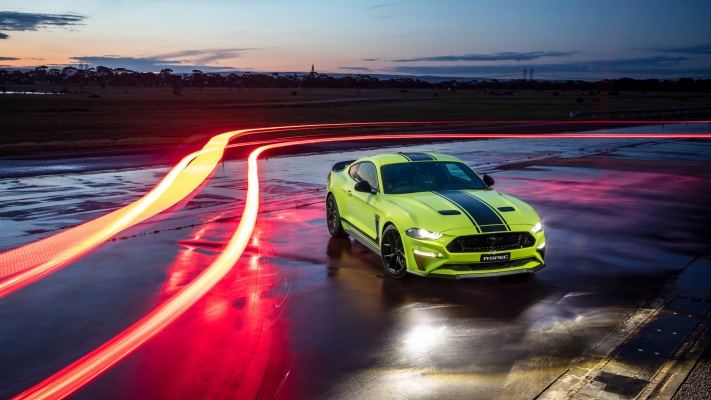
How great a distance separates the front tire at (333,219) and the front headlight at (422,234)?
2.87 m

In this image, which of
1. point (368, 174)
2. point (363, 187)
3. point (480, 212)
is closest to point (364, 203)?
point (363, 187)

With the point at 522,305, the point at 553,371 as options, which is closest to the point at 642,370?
the point at 553,371

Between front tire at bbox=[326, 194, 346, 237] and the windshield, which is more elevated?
the windshield

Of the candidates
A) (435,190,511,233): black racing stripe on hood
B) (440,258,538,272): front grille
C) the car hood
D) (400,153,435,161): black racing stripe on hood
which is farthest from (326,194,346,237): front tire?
(440,258,538,272): front grille

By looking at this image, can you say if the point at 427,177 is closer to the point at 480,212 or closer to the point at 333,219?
the point at 480,212

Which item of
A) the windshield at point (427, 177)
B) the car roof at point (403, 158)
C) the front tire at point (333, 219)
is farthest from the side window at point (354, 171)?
the windshield at point (427, 177)

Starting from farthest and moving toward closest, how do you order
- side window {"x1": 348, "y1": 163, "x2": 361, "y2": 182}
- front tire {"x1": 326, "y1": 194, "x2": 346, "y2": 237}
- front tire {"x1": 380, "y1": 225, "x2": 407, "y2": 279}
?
front tire {"x1": 326, "y1": 194, "x2": 346, "y2": 237}, side window {"x1": 348, "y1": 163, "x2": 361, "y2": 182}, front tire {"x1": 380, "y1": 225, "x2": 407, "y2": 279}

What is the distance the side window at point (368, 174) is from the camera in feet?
34.8

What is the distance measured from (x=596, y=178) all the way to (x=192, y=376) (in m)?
16.2

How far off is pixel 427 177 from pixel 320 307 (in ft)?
10.9

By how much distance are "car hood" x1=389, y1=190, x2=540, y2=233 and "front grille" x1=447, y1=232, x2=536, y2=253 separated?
3.7 inches

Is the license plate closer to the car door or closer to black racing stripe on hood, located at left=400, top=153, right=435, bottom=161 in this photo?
the car door

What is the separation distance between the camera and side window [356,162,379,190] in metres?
10.6

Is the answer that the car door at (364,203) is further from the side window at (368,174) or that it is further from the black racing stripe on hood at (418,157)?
the black racing stripe on hood at (418,157)
